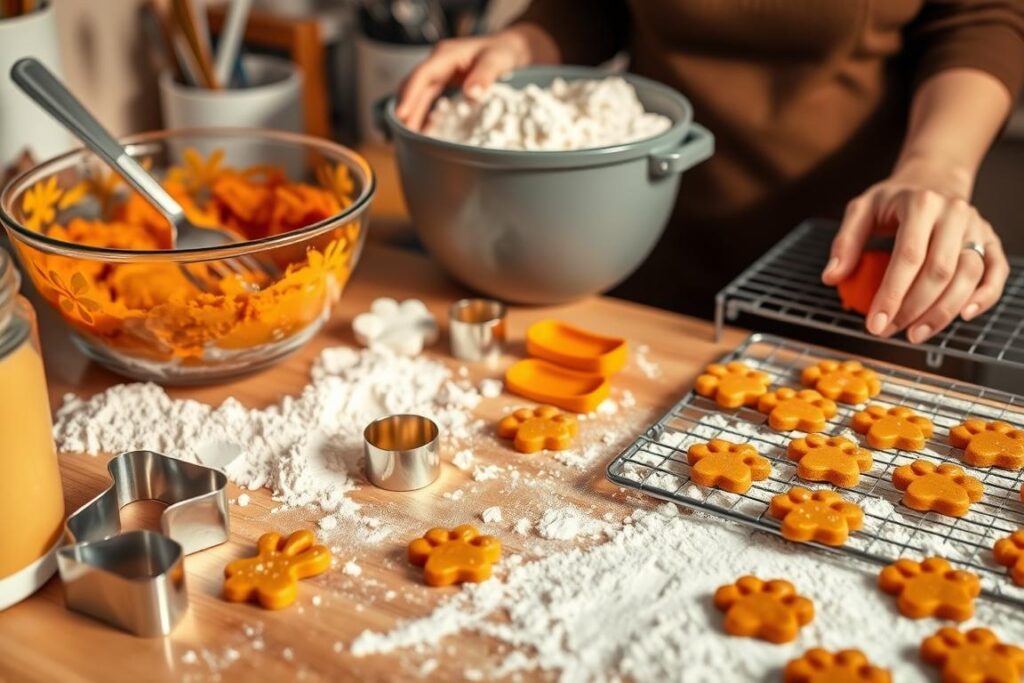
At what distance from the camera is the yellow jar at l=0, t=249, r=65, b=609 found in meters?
0.62

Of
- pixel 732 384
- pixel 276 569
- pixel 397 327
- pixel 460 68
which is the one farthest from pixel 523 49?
pixel 276 569

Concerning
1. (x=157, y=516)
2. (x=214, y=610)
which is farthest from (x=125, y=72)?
(x=214, y=610)

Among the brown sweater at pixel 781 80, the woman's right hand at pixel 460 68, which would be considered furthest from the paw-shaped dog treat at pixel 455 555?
the brown sweater at pixel 781 80

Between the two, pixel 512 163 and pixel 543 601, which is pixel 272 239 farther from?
pixel 543 601

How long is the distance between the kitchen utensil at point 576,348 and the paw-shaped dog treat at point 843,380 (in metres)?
0.16

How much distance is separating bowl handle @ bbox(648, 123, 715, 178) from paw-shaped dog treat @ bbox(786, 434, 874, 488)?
0.97 feet

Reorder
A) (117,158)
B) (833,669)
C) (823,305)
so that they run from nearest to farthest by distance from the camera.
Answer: (833,669) → (117,158) → (823,305)

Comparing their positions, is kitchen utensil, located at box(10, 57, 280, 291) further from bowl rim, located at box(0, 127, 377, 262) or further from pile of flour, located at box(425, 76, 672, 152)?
pile of flour, located at box(425, 76, 672, 152)

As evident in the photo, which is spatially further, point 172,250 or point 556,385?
point 556,385

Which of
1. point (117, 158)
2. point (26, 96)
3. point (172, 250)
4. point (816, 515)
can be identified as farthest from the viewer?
point (26, 96)

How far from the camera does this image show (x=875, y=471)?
2.53ft

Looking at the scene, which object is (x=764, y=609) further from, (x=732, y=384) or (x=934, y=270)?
(x=934, y=270)

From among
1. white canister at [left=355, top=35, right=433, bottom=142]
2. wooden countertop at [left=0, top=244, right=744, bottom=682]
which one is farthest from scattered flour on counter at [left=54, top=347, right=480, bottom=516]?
white canister at [left=355, top=35, right=433, bottom=142]

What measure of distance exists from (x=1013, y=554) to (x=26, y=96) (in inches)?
40.2
